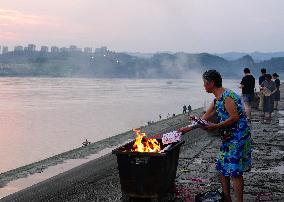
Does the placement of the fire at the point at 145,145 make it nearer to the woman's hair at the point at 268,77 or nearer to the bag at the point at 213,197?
the bag at the point at 213,197

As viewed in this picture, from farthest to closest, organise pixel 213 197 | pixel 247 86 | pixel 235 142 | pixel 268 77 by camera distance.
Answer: pixel 268 77 → pixel 247 86 → pixel 213 197 → pixel 235 142

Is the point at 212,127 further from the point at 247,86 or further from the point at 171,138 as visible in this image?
the point at 247,86

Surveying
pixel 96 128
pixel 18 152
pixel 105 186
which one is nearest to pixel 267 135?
pixel 105 186

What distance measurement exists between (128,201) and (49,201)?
2963mm

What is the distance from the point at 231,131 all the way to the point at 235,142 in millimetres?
161

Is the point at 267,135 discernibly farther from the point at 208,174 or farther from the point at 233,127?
the point at 233,127

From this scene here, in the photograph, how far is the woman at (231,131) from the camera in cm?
564

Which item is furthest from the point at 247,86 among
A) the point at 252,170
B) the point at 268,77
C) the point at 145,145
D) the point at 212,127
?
the point at 212,127

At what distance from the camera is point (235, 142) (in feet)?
18.8

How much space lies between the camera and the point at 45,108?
67.8 meters

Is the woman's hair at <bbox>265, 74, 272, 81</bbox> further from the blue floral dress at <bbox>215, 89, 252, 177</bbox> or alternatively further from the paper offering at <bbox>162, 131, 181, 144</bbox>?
the blue floral dress at <bbox>215, 89, 252, 177</bbox>

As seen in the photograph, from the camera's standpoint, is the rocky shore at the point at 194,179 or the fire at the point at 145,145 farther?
the rocky shore at the point at 194,179

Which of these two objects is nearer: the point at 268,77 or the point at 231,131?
the point at 231,131

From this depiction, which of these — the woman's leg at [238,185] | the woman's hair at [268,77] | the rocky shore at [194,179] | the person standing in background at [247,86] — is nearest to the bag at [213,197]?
the woman's leg at [238,185]
